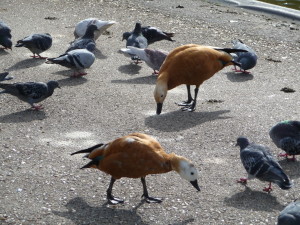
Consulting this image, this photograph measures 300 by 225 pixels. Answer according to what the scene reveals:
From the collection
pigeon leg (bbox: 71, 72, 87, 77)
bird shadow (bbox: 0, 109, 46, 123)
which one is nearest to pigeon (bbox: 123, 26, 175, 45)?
pigeon leg (bbox: 71, 72, 87, 77)

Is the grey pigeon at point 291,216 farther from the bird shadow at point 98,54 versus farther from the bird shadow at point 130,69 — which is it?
the bird shadow at point 98,54

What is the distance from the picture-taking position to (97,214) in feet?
20.2

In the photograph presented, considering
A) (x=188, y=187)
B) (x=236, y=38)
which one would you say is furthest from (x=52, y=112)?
(x=236, y=38)

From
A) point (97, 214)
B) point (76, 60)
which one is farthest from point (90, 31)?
point (97, 214)

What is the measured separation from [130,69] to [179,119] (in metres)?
2.58

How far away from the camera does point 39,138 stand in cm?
801

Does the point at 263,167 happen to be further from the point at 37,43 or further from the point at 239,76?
the point at 37,43

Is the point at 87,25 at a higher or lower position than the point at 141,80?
higher

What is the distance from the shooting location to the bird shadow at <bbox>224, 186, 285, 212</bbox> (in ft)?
21.0

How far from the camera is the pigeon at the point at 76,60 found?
10.4 m

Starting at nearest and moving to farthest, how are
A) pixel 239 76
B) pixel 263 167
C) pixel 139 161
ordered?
pixel 139 161
pixel 263 167
pixel 239 76

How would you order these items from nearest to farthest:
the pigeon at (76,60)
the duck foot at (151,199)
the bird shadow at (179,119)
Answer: the duck foot at (151,199) < the bird shadow at (179,119) < the pigeon at (76,60)

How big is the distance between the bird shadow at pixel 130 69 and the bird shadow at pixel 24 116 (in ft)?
8.09

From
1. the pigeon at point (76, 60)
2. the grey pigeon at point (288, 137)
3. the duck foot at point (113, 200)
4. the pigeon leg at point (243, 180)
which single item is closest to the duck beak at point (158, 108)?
the grey pigeon at point (288, 137)
